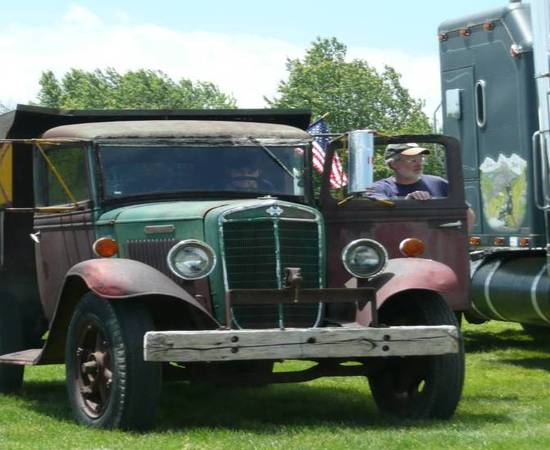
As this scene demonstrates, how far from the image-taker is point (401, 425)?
344 inches

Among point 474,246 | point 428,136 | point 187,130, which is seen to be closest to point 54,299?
point 187,130

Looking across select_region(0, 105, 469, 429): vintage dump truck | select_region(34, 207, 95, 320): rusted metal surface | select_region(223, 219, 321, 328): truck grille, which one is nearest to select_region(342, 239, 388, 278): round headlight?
select_region(0, 105, 469, 429): vintage dump truck

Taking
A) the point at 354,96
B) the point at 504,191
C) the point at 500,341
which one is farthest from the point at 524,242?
the point at 354,96

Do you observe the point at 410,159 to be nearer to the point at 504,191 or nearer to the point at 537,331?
the point at 504,191

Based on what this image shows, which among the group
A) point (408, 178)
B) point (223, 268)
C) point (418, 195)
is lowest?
point (223, 268)

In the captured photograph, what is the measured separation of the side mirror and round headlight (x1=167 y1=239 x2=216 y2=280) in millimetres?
1035

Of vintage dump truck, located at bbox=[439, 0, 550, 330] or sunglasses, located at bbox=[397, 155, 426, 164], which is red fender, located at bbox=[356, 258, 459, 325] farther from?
vintage dump truck, located at bbox=[439, 0, 550, 330]

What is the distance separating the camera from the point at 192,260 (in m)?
8.56

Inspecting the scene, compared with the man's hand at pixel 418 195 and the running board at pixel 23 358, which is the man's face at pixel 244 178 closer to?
the man's hand at pixel 418 195

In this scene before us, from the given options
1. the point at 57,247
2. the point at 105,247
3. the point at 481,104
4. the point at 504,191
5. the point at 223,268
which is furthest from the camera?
the point at 481,104

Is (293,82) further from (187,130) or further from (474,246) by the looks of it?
(187,130)

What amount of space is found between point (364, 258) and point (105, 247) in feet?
5.25

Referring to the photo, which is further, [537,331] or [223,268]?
[537,331]

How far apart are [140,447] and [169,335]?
0.69 metres
